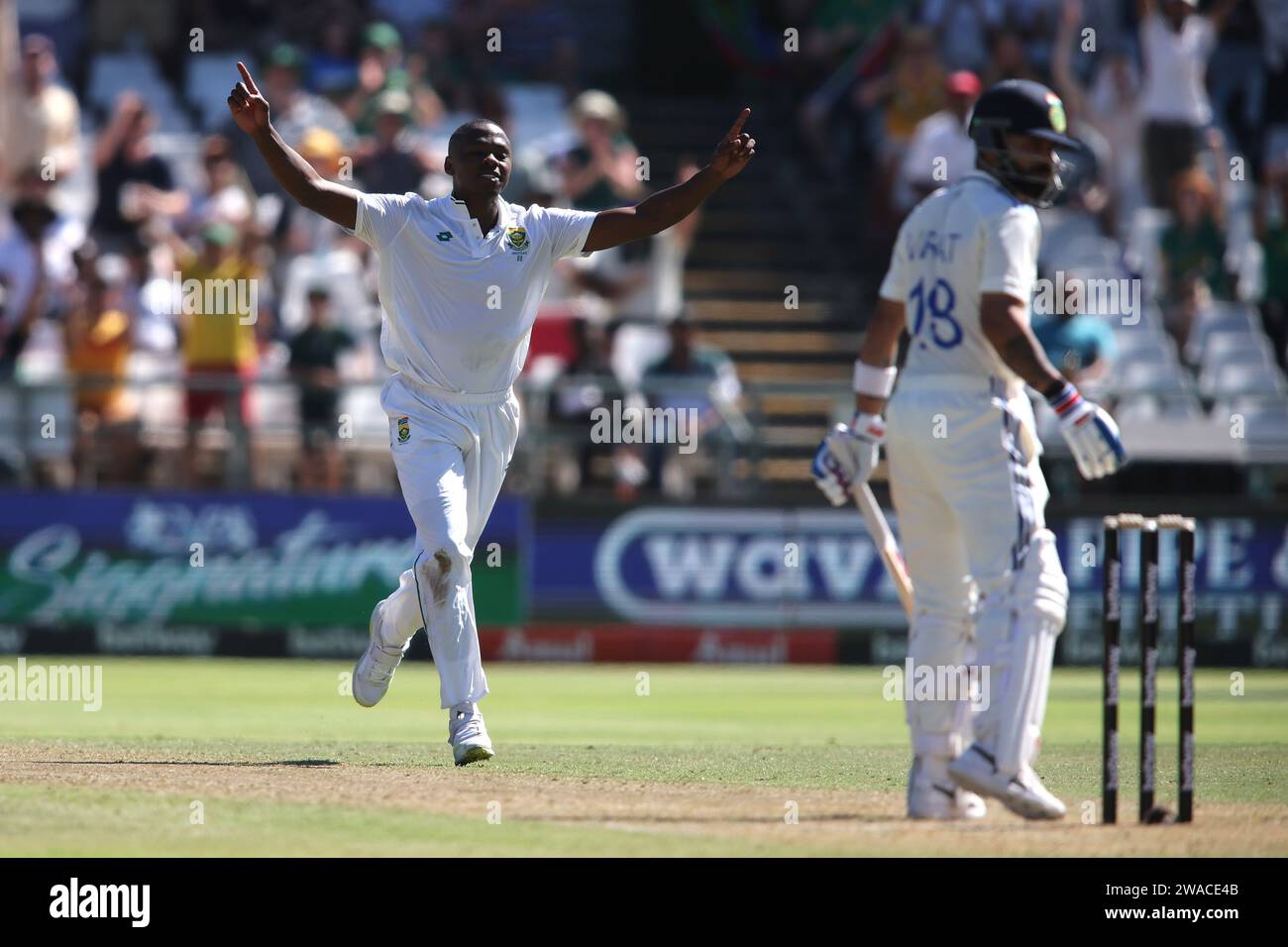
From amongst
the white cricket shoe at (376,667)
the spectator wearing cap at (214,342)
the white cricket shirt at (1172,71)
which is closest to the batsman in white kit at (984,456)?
the white cricket shoe at (376,667)

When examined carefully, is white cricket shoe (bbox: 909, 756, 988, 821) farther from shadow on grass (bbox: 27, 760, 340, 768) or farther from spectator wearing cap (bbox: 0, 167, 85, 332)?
spectator wearing cap (bbox: 0, 167, 85, 332)

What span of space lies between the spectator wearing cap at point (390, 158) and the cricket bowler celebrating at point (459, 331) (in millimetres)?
9872

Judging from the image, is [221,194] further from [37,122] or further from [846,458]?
[846,458]

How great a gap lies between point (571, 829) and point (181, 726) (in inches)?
178

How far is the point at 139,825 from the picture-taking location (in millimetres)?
6918

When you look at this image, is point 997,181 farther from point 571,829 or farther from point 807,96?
point 807,96

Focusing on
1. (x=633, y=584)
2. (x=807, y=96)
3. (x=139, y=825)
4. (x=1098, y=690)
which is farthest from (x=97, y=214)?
(x=139, y=825)

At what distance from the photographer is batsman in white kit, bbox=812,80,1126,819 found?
7141mm

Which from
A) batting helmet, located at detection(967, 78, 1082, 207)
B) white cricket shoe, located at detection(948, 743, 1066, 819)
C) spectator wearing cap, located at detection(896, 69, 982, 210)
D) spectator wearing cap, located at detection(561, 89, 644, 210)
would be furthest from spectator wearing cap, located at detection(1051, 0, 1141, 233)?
white cricket shoe, located at detection(948, 743, 1066, 819)

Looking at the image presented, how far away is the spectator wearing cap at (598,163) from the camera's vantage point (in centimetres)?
1903

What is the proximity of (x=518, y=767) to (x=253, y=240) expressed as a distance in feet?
33.3

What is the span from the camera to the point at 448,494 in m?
8.69

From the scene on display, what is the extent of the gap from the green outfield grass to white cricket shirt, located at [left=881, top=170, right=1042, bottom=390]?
162 centimetres

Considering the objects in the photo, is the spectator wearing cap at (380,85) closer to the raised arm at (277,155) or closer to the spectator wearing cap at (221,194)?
the spectator wearing cap at (221,194)
